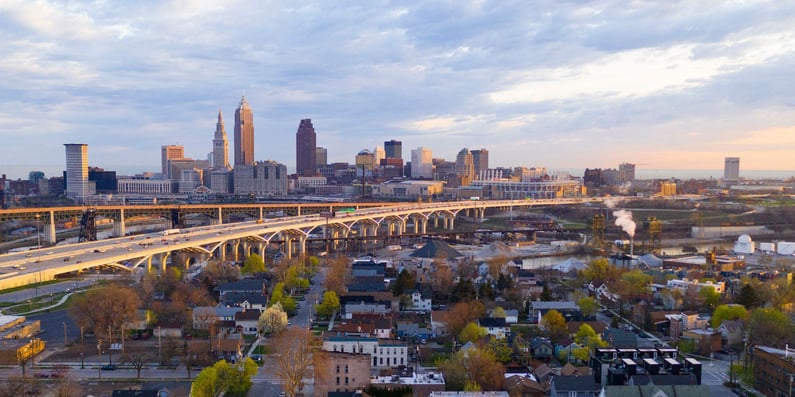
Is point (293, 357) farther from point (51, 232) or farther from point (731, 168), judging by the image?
point (731, 168)

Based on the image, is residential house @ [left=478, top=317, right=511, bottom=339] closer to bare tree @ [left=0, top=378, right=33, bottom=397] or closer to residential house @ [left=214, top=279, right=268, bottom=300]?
residential house @ [left=214, top=279, right=268, bottom=300]

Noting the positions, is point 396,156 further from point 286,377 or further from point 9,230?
point 286,377

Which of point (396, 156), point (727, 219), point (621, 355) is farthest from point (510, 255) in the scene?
point (396, 156)

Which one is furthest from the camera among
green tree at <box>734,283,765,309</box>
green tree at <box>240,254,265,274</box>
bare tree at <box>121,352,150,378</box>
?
green tree at <box>240,254,265,274</box>

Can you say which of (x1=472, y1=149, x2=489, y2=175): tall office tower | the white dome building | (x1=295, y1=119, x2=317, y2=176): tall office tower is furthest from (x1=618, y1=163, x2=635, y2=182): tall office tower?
the white dome building

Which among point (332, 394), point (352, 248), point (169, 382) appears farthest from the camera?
point (352, 248)

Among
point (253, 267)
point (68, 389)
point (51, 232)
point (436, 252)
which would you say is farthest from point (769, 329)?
point (51, 232)

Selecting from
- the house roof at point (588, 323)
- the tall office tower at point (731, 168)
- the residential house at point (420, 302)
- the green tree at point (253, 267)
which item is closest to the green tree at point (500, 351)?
the house roof at point (588, 323)
